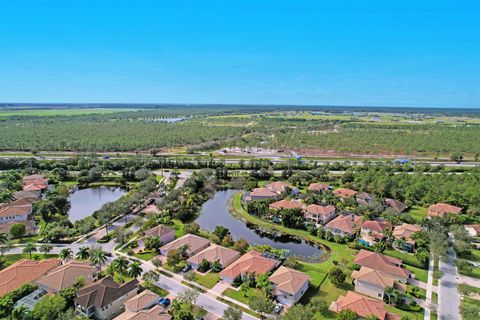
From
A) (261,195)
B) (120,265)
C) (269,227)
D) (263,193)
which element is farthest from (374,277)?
(263,193)

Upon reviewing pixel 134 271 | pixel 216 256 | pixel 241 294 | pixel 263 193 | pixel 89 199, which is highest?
pixel 263 193

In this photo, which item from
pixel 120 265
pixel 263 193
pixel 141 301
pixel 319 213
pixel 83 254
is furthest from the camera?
pixel 263 193

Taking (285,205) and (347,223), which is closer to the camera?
(347,223)

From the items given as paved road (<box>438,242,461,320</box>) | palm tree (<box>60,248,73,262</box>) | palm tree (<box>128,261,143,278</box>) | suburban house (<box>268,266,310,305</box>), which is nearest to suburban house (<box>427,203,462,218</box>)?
paved road (<box>438,242,461,320</box>)

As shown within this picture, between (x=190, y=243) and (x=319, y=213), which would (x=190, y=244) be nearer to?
(x=190, y=243)

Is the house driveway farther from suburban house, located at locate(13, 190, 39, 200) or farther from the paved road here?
suburban house, located at locate(13, 190, 39, 200)

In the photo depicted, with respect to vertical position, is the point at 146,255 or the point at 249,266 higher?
the point at 249,266

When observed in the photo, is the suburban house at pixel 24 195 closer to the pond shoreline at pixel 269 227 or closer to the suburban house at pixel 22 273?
the suburban house at pixel 22 273

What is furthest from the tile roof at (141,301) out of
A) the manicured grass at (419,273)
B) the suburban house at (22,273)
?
the manicured grass at (419,273)

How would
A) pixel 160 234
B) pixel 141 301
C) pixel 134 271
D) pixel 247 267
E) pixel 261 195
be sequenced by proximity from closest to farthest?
pixel 141 301 → pixel 134 271 → pixel 247 267 → pixel 160 234 → pixel 261 195
